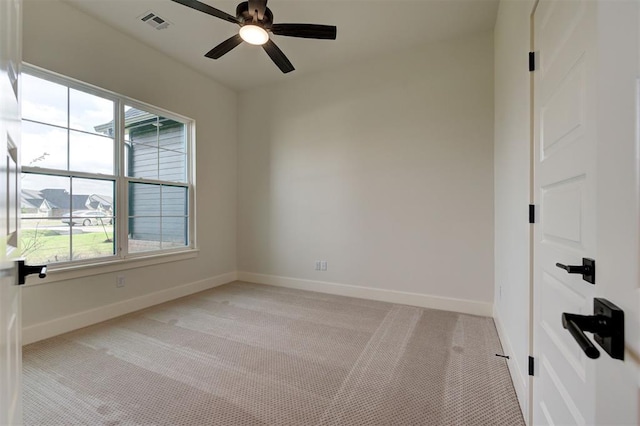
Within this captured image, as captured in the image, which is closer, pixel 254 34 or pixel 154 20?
pixel 254 34

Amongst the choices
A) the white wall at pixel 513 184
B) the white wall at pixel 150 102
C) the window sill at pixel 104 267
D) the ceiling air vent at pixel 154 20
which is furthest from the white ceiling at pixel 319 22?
the window sill at pixel 104 267

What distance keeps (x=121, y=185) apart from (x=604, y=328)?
3.78m

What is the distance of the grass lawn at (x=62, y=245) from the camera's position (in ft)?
7.89

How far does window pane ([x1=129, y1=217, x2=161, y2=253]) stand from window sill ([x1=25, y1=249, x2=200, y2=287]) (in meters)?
0.14

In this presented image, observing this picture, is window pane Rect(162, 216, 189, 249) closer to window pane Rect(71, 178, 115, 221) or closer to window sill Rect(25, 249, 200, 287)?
window sill Rect(25, 249, 200, 287)

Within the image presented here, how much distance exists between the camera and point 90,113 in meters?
2.83

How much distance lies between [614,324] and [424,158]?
117 inches

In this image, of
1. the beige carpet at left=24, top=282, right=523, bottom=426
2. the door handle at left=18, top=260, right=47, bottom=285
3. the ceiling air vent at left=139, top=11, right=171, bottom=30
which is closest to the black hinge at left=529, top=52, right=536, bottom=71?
the beige carpet at left=24, top=282, right=523, bottom=426

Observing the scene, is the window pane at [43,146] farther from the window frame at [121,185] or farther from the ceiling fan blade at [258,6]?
the ceiling fan blade at [258,6]

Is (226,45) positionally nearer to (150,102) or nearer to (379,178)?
(150,102)

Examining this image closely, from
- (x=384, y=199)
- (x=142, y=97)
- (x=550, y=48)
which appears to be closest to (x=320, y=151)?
(x=384, y=199)

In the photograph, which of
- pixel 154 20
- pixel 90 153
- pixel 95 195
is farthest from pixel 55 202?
pixel 154 20

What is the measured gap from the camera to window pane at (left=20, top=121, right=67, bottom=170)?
2.39 m

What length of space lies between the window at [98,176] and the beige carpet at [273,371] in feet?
2.82
